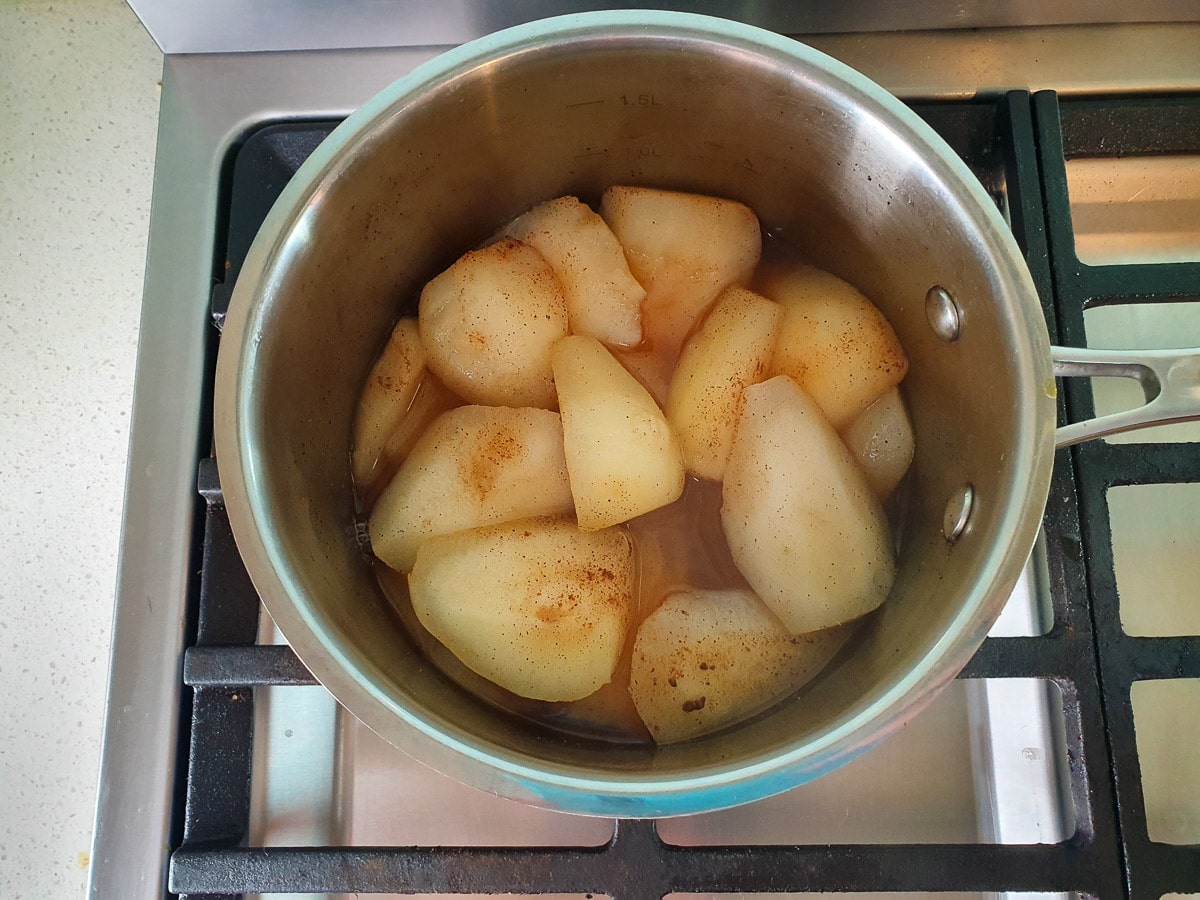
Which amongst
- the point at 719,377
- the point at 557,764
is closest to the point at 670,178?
the point at 719,377

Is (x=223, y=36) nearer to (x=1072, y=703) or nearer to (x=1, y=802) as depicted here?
(x=1, y=802)

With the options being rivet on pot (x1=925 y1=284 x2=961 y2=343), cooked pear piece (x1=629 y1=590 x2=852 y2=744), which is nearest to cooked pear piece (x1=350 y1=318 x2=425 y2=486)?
cooked pear piece (x1=629 y1=590 x2=852 y2=744)

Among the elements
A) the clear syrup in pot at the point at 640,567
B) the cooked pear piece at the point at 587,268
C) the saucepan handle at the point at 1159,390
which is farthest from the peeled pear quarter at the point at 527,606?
the saucepan handle at the point at 1159,390

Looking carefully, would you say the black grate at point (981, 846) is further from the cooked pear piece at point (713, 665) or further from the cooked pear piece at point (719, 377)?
the cooked pear piece at point (719, 377)

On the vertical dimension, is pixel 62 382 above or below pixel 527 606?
above

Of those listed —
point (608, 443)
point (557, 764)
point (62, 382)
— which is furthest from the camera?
point (62, 382)

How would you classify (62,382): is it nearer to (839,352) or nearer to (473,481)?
(473,481)
